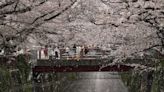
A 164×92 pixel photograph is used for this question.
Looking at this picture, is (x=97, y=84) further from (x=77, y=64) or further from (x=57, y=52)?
(x=77, y=64)

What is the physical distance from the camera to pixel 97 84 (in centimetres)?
4547

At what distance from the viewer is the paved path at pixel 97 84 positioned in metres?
41.1

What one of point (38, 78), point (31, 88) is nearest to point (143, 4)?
point (31, 88)

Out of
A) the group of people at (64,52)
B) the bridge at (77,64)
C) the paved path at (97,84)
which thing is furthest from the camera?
the paved path at (97,84)

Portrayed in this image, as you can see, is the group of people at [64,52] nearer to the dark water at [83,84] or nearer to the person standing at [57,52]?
the person standing at [57,52]

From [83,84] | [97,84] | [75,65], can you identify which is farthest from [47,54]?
[97,84]

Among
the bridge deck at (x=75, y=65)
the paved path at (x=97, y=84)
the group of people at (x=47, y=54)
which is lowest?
the paved path at (x=97, y=84)

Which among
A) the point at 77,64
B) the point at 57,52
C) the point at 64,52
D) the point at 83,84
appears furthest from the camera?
the point at 83,84

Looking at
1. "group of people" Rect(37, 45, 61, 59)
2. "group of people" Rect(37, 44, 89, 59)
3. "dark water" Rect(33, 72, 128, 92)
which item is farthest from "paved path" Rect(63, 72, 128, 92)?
"group of people" Rect(37, 45, 61, 59)

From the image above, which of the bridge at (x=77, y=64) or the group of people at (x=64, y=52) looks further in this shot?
the group of people at (x=64, y=52)

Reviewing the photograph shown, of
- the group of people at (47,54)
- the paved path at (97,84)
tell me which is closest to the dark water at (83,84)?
the paved path at (97,84)

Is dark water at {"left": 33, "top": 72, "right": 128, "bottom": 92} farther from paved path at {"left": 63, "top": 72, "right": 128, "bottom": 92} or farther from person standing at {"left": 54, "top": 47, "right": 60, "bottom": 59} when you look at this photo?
person standing at {"left": 54, "top": 47, "right": 60, "bottom": 59}

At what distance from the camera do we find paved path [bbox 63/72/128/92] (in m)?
41.1

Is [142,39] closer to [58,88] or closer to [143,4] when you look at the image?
[143,4]
